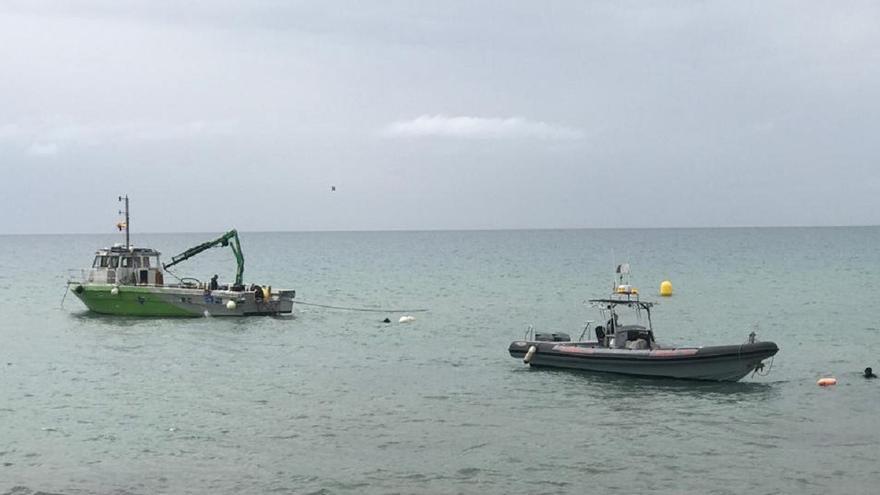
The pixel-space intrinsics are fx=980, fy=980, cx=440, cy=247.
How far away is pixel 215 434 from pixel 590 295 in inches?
2274

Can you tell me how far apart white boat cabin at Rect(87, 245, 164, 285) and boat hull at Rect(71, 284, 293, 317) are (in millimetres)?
989

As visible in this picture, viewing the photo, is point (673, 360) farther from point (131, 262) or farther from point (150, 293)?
point (131, 262)

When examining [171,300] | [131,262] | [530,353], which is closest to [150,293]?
[171,300]

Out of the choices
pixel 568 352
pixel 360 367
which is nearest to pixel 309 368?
pixel 360 367

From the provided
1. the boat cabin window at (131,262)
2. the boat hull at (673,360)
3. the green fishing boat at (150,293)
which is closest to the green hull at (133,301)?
the green fishing boat at (150,293)

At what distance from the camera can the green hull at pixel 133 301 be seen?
5631 centimetres

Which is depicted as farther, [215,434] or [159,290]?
[159,290]

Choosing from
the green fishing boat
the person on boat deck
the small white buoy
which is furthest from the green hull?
the person on boat deck

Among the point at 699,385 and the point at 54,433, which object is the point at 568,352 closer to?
the point at 699,385

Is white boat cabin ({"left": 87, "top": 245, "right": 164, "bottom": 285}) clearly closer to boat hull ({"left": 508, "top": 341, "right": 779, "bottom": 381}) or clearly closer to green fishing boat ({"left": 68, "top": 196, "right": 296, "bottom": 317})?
green fishing boat ({"left": 68, "top": 196, "right": 296, "bottom": 317})

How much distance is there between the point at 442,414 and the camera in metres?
30.7

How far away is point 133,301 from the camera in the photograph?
5675 centimetres

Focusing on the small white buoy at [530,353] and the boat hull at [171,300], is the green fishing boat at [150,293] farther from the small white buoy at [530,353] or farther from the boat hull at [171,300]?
the small white buoy at [530,353]

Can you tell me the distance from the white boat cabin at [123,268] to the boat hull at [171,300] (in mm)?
989
